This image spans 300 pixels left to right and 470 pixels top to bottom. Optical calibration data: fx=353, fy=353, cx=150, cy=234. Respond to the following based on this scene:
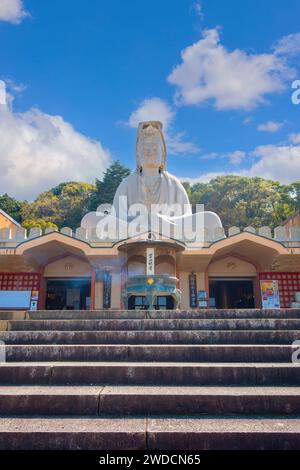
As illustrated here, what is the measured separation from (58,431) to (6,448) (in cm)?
38

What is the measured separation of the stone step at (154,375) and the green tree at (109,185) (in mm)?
32962

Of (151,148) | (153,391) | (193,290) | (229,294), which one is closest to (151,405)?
(153,391)

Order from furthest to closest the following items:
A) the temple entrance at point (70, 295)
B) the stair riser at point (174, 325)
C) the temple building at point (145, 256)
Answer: the temple entrance at point (70, 295)
the temple building at point (145, 256)
the stair riser at point (174, 325)

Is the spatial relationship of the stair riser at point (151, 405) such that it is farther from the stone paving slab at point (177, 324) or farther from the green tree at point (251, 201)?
the green tree at point (251, 201)

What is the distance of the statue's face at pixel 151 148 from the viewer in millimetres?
15242

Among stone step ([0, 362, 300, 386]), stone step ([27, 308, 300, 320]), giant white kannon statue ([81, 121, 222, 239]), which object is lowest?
stone step ([0, 362, 300, 386])

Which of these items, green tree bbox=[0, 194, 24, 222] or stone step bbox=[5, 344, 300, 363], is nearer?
stone step bbox=[5, 344, 300, 363]

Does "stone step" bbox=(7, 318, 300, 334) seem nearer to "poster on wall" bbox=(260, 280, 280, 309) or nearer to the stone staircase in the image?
the stone staircase

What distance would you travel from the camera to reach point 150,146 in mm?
15273

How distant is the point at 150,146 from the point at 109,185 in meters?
23.2

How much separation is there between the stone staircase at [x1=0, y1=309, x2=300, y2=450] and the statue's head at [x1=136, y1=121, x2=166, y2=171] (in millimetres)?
11280

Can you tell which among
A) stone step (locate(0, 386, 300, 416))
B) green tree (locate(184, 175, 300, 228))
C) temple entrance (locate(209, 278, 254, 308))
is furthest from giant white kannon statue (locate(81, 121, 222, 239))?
green tree (locate(184, 175, 300, 228))

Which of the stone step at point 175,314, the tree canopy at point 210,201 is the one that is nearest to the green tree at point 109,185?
the tree canopy at point 210,201

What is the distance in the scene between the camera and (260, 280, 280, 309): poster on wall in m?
13.1
